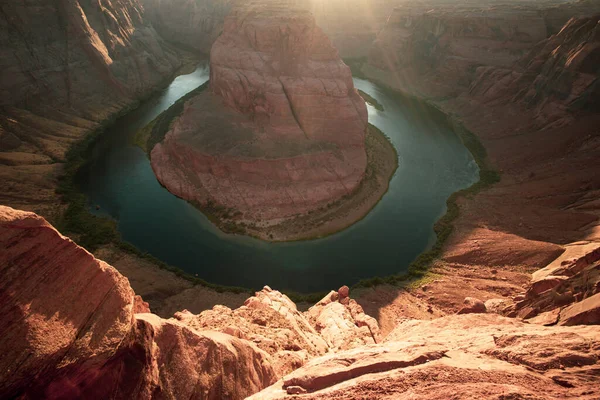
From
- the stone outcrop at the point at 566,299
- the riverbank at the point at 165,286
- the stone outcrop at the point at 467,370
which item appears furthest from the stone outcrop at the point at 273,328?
the stone outcrop at the point at 566,299

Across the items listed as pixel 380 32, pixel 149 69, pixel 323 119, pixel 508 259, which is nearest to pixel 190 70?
pixel 149 69

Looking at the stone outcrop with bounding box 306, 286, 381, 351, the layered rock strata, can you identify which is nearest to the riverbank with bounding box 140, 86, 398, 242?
the layered rock strata

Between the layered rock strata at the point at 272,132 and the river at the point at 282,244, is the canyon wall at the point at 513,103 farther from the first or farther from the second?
the layered rock strata at the point at 272,132

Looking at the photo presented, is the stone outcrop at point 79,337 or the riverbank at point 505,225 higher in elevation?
the riverbank at point 505,225

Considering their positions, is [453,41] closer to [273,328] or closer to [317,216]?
[317,216]

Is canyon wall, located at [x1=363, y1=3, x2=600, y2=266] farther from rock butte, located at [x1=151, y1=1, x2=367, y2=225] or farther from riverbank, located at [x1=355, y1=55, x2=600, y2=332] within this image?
rock butte, located at [x1=151, y1=1, x2=367, y2=225]
